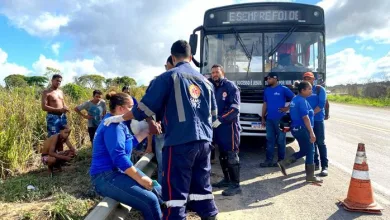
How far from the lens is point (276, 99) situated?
262 inches

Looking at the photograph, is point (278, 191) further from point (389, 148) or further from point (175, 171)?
point (389, 148)

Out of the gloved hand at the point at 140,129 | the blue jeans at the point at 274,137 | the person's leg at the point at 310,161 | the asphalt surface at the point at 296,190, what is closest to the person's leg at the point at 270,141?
the blue jeans at the point at 274,137

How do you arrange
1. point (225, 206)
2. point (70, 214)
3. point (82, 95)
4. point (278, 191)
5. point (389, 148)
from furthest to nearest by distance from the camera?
point (82, 95)
point (389, 148)
point (278, 191)
point (225, 206)
point (70, 214)

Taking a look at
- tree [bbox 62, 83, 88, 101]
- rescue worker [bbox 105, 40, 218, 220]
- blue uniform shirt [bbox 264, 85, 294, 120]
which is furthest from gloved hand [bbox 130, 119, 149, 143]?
tree [bbox 62, 83, 88, 101]

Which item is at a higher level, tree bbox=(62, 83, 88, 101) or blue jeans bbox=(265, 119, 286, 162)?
tree bbox=(62, 83, 88, 101)

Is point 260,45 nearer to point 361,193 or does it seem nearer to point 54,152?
point 361,193

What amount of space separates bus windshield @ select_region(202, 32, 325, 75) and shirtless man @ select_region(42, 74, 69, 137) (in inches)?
130

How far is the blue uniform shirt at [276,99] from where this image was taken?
664 cm

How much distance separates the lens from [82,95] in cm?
1088

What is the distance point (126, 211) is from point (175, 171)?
0.92 metres

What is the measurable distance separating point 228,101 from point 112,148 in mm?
2484

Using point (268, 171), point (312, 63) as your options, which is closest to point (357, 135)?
point (312, 63)

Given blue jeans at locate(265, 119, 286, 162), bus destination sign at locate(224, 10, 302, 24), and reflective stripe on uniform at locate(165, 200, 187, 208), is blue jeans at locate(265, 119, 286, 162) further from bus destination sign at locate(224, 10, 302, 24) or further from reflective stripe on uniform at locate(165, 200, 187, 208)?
reflective stripe on uniform at locate(165, 200, 187, 208)

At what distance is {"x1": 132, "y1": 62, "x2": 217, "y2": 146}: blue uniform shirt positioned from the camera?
311 cm
